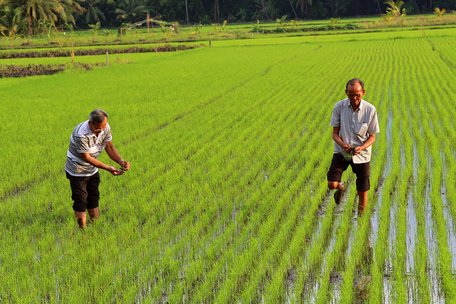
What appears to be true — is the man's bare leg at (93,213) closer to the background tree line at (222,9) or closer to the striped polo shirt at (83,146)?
the striped polo shirt at (83,146)

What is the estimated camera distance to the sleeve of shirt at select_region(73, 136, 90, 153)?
4.34 meters

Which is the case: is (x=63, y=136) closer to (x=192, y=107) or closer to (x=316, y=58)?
(x=192, y=107)

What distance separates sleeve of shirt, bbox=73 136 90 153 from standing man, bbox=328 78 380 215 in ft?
6.08

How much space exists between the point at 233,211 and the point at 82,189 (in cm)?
135

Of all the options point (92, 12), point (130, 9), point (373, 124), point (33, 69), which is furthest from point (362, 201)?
point (92, 12)

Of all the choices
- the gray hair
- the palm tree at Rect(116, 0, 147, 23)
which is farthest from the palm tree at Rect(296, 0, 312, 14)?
the gray hair

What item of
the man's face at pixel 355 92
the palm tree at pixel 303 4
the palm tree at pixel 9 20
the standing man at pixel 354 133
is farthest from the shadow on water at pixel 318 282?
the palm tree at pixel 303 4

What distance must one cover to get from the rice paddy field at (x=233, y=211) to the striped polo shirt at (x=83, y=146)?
1.65ft

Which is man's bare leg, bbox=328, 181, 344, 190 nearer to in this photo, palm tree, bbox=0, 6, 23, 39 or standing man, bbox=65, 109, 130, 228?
standing man, bbox=65, 109, 130, 228

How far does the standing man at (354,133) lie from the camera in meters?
4.48

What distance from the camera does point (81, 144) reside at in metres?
4.35

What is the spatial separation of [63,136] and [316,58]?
50.4 ft

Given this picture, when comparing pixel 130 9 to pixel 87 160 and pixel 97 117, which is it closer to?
pixel 87 160

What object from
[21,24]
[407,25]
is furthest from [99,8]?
[407,25]
